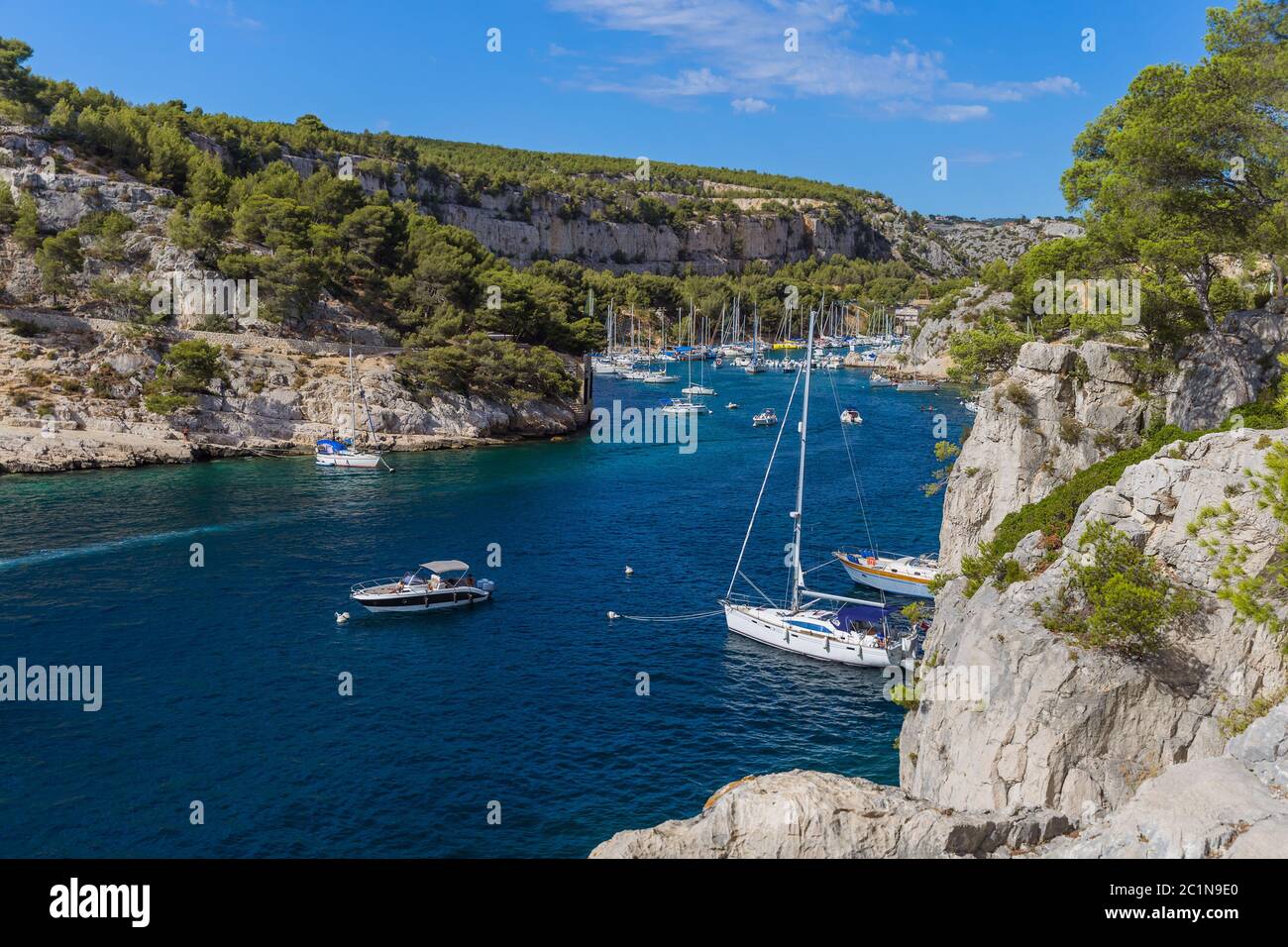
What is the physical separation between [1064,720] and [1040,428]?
59.6 ft

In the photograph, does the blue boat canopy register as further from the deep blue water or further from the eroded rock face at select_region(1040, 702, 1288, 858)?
the eroded rock face at select_region(1040, 702, 1288, 858)

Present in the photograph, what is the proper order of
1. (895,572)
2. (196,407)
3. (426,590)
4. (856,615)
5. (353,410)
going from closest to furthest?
1. (856,615)
2. (426,590)
3. (895,572)
4. (196,407)
5. (353,410)

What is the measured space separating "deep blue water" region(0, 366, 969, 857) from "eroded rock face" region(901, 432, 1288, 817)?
8.21 metres

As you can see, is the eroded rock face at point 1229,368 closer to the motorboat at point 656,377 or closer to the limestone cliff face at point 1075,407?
the limestone cliff face at point 1075,407

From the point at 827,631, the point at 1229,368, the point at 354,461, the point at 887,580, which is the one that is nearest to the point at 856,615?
the point at 827,631

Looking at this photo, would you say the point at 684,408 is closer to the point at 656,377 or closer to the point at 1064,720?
the point at 656,377

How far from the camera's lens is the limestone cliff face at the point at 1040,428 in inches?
1359

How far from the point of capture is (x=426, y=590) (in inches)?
1775

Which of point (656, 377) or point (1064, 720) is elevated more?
point (656, 377)

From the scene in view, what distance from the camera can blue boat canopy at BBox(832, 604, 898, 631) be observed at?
39.5m

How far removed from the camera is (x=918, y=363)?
14675 cm

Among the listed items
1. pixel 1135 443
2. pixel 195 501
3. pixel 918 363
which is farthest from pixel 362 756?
pixel 918 363

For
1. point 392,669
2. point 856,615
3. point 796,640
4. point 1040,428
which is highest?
point 1040,428

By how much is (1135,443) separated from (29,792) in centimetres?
3997
